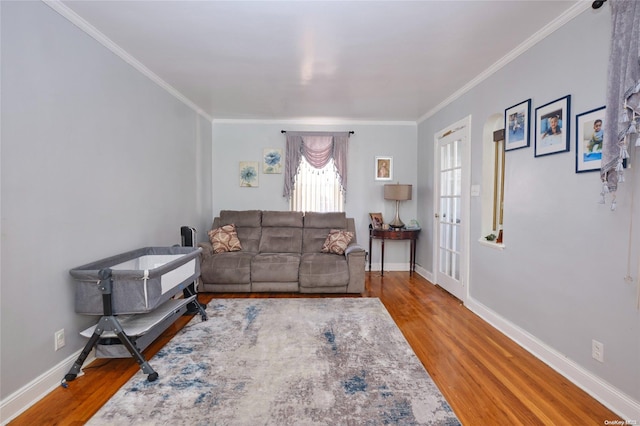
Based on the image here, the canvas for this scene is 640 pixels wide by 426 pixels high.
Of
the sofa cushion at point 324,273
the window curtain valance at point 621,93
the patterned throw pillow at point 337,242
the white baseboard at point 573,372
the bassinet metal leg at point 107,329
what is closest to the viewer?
the window curtain valance at point 621,93

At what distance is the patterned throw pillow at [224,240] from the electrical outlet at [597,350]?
3.74 metres

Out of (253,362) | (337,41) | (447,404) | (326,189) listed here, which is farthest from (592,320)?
(326,189)

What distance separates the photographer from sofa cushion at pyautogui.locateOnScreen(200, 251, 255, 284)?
382cm

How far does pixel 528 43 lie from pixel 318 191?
10.8ft

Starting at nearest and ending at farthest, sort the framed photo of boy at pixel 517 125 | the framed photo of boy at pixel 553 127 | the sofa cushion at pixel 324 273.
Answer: the framed photo of boy at pixel 553 127 < the framed photo of boy at pixel 517 125 < the sofa cushion at pixel 324 273

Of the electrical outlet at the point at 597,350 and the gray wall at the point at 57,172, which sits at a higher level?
the gray wall at the point at 57,172

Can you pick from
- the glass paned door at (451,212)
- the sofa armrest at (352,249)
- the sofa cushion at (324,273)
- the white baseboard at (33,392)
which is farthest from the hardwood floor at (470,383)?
the sofa armrest at (352,249)

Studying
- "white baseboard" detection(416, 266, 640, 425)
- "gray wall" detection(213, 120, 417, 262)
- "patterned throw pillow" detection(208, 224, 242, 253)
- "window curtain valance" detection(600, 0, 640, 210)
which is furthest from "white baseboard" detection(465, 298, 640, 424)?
"patterned throw pillow" detection(208, 224, 242, 253)

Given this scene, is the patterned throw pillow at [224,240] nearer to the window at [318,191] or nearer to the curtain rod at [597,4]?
the window at [318,191]

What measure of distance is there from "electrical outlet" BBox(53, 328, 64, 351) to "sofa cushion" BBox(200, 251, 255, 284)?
1.82 meters

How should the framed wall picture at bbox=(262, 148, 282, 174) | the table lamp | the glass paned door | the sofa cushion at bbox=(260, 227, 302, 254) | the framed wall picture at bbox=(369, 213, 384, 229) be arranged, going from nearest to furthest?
the glass paned door → the sofa cushion at bbox=(260, 227, 302, 254) → the table lamp → the framed wall picture at bbox=(369, 213, 384, 229) → the framed wall picture at bbox=(262, 148, 282, 174)

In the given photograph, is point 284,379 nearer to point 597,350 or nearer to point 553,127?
point 597,350

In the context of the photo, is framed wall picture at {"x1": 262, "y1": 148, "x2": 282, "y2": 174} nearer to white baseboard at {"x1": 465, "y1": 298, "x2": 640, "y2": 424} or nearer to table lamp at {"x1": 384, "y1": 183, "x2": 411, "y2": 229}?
table lamp at {"x1": 384, "y1": 183, "x2": 411, "y2": 229}

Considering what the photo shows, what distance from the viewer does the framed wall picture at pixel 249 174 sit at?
5031 millimetres
